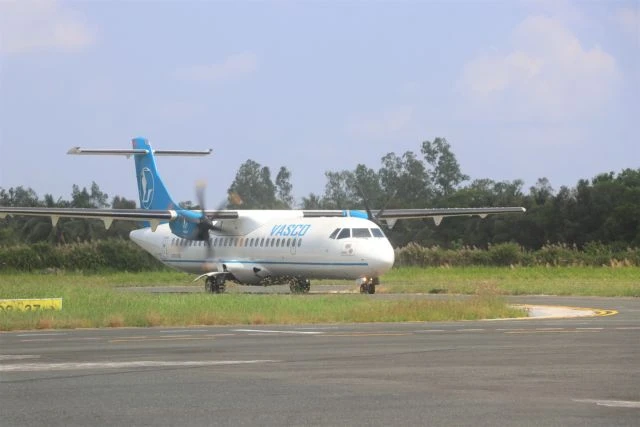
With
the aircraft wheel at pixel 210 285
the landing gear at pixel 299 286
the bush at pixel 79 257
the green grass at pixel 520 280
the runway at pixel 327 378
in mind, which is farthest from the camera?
the bush at pixel 79 257

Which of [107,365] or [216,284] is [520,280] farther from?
[107,365]

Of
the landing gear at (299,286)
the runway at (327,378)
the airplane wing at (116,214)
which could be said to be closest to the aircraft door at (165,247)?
the airplane wing at (116,214)

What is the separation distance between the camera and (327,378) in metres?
13.7

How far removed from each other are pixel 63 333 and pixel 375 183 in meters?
112

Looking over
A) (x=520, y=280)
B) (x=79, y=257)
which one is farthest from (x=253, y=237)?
(x=79, y=257)

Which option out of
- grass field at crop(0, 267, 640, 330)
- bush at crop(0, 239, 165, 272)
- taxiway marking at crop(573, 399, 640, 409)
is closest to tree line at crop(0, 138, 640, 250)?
bush at crop(0, 239, 165, 272)

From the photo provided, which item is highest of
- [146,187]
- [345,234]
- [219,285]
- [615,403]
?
[146,187]

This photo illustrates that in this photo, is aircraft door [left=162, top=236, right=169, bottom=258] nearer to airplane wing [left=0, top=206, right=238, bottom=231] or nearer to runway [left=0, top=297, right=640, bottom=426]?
airplane wing [left=0, top=206, right=238, bottom=231]

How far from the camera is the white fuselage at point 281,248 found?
41.2 metres

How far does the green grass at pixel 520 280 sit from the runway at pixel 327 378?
19.2 meters

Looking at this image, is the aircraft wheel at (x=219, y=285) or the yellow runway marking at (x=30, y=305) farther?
the aircraft wheel at (x=219, y=285)

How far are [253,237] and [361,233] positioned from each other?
20.1 ft

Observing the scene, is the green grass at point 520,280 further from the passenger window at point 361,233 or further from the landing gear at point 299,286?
the passenger window at point 361,233

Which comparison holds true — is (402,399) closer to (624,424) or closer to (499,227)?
(624,424)
